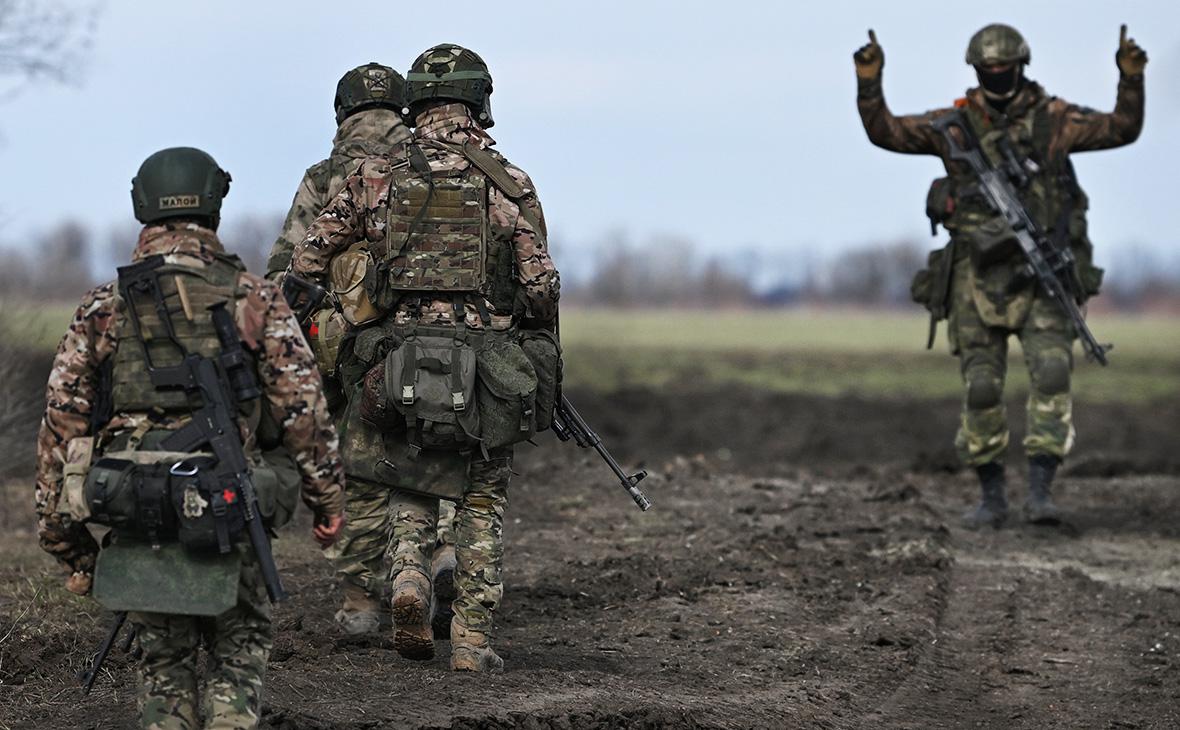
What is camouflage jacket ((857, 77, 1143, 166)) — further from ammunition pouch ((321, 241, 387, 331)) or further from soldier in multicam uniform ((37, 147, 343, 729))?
soldier in multicam uniform ((37, 147, 343, 729))

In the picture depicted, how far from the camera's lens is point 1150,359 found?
113 ft

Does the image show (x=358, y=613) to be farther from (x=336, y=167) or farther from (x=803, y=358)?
(x=803, y=358)

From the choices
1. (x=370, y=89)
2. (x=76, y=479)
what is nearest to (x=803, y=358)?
(x=370, y=89)

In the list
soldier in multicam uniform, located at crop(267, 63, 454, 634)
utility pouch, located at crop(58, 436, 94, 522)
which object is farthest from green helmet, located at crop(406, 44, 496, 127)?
utility pouch, located at crop(58, 436, 94, 522)

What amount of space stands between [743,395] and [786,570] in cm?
1406

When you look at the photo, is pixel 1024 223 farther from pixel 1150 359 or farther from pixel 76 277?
pixel 1150 359

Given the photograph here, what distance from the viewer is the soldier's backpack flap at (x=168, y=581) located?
17.9ft

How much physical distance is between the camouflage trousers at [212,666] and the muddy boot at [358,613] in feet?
7.62

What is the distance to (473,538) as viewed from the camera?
293 inches

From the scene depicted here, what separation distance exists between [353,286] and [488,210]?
0.70 metres

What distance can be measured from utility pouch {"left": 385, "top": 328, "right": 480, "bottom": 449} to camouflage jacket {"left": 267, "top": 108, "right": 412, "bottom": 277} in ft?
4.18

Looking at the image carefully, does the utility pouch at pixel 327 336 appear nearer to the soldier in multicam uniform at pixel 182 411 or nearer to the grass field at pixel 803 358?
the soldier in multicam uniform at pixel 182 411

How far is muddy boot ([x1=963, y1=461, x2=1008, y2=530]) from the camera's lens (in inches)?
472

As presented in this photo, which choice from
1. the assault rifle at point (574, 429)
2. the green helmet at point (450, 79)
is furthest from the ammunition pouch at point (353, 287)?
the assault rifle at point (574, 429)
